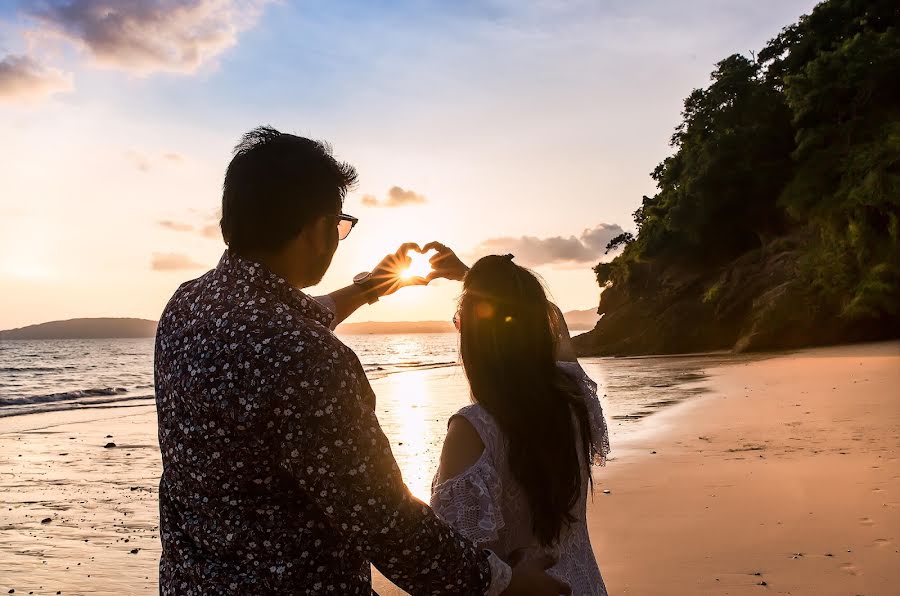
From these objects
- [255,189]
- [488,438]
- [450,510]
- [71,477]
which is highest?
[255,189]

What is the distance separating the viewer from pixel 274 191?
1699 millimetres

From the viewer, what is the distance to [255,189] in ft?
5.57

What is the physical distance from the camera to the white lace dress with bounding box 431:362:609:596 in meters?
2.10

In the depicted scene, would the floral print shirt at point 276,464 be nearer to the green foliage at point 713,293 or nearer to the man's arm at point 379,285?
the man's arm at point 379,285

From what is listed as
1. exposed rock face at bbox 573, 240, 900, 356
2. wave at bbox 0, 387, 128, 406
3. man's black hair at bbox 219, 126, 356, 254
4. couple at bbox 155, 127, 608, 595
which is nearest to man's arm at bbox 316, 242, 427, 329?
couple at bbox 155, 127, 608, 595

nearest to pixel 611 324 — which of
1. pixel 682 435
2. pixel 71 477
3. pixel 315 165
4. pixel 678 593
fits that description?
pixel 682 435

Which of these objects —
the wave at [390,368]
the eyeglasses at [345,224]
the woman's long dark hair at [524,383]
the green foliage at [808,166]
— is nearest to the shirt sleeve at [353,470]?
the eyeglasses at [345,224]

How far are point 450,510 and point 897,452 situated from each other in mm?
7337

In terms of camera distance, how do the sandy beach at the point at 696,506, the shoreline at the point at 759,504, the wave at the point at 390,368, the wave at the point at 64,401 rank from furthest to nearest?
the wave at the point at 390,368
the wave at the point at 64,401
the sandy beach at the point at 696,506
the shoreline at the point at 759,504

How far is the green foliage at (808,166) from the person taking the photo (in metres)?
28.6

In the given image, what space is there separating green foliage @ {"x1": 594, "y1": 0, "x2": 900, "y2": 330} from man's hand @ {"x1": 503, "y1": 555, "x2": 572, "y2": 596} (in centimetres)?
2998

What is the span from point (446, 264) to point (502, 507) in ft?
2.97

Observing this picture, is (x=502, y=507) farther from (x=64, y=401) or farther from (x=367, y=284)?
(x=64, y=401)

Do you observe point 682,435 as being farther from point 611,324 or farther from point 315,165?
point 611,324
